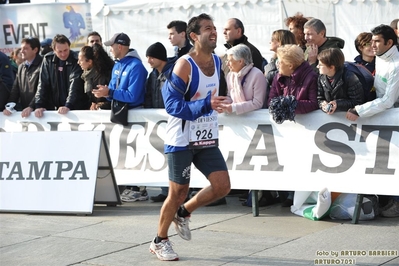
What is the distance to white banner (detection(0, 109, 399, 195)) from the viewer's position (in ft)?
26.0

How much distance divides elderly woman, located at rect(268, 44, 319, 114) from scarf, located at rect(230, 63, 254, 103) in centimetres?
41

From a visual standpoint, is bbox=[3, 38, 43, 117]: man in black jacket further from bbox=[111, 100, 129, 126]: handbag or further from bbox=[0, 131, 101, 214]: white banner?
bbox=[111, 100, 129, 126]: handbag

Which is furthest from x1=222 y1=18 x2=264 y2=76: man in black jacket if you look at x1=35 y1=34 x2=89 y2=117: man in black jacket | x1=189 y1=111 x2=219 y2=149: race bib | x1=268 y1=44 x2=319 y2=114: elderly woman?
x1=189 y1=111 x2=219 y2=149: race bib

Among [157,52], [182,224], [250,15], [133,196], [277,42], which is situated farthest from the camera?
[250,15]

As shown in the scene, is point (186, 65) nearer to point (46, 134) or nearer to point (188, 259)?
point (188, 259)

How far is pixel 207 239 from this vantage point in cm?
746

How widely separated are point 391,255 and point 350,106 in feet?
6.50

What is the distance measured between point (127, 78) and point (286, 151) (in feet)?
7.33

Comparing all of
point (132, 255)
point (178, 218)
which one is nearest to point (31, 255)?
point (132, 255)

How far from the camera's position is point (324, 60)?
26.3 feet

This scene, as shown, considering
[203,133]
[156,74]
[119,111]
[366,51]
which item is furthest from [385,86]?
[119,111]

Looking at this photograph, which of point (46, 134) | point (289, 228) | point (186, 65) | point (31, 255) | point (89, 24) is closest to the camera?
point (186, 65)

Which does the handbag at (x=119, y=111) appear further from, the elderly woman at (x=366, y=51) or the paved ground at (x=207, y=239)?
the elderly woman at (x=366, y=51)

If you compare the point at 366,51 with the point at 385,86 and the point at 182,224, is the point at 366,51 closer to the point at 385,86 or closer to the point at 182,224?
the point at 385,86
